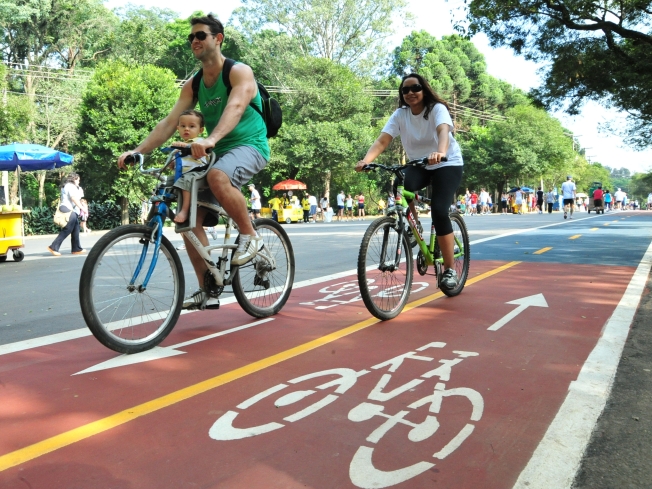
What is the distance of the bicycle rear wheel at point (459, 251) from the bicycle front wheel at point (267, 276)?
5.30 feet

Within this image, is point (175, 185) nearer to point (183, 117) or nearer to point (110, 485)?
point (183, 117)

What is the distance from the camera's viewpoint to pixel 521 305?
583cm

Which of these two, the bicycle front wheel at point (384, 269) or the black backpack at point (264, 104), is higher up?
the black backpack at point (264, 104)

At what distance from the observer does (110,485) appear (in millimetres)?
2350

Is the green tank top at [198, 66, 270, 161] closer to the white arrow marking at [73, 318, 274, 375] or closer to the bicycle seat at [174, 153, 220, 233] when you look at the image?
the bicycle seat at [174, 153, 220, 233]

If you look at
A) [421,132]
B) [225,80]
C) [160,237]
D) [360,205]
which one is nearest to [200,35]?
[225,80]

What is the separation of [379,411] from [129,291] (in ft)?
6.52

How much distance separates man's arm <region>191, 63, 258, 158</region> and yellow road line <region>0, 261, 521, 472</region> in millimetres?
1439

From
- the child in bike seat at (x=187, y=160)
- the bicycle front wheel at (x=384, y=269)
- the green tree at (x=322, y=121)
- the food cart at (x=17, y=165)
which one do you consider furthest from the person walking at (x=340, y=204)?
the child in bike seat at (x=187, y=160)

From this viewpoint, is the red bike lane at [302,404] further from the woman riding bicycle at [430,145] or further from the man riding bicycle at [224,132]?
the woman riding bicycle at [430,145]

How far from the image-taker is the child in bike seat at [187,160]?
172 inches

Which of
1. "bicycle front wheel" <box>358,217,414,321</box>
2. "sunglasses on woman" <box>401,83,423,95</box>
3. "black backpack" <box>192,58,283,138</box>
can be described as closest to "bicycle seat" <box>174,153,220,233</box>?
"black backpack" <box>192,58,283,138</box>

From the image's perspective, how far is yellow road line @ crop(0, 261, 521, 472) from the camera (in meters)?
2.64

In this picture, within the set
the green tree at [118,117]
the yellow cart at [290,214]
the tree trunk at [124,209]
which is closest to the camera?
the green tree at [118,117]
